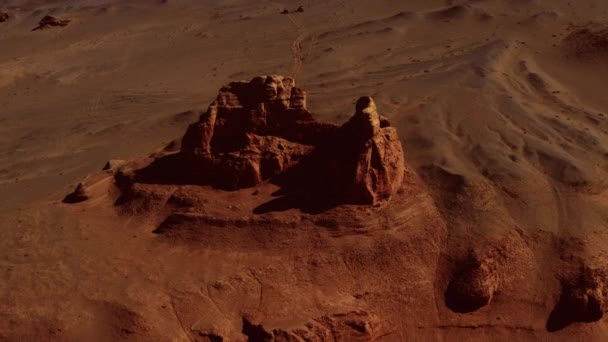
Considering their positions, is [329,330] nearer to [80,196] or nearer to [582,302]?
[582,302]

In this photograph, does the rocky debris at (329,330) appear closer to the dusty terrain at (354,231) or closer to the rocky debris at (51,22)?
the dusty terrain at (354,231)

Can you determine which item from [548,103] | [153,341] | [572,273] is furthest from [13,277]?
[548,103]

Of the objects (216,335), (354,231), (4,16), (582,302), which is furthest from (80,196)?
(4,16)

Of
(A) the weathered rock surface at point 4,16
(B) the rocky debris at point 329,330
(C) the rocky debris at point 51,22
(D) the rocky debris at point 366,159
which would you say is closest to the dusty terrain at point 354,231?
(B) the rocky debris at point 329,330

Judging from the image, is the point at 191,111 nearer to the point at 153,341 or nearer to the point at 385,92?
the point at 385,92

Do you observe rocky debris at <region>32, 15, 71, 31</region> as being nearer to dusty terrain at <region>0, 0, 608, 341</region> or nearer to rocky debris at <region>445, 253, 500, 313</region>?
dusty terrain at <region>0, 0, 608, 341</region>
